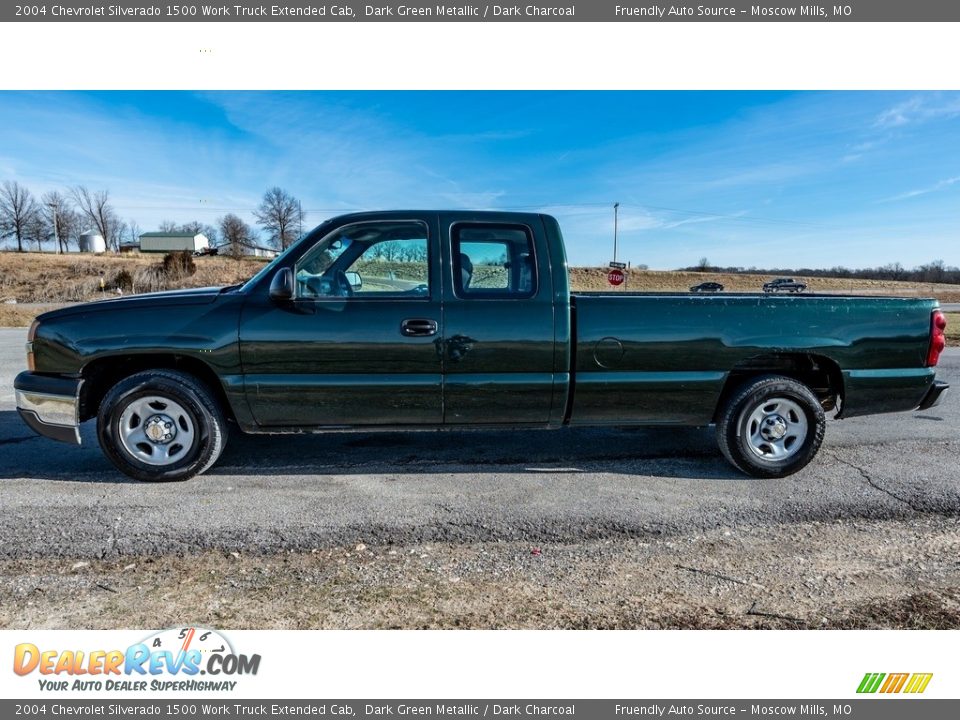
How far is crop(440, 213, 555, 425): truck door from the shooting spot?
12.0 feet

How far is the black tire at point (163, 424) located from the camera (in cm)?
365

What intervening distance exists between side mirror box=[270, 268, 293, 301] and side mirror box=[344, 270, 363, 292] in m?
0.43

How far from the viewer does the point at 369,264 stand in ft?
12.6

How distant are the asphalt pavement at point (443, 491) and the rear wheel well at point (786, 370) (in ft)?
1.99

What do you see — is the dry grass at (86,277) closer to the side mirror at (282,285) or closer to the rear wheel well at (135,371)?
the rear wheel well at (135,371)

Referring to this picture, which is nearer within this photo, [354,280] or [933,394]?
[354,280]

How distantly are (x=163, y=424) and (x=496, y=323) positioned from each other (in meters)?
2.45

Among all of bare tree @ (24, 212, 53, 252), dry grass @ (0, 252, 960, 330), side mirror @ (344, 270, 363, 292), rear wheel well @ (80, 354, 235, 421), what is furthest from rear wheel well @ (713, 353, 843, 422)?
bare tree @ (24, 212, 53, 252)

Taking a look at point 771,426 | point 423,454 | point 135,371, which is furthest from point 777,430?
point 135,371

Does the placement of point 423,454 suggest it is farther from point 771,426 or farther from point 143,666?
point 771,426

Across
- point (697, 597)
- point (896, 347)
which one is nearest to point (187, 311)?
point (697, 597)

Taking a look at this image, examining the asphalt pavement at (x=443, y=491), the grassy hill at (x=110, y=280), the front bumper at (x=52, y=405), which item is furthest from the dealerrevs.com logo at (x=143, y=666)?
the grassy hill at (x=110, y=280)
